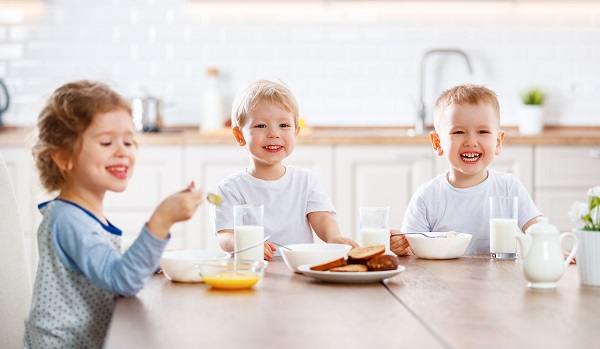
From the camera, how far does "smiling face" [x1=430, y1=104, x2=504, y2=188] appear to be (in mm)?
2572

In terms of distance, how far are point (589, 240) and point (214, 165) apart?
281 centimetres

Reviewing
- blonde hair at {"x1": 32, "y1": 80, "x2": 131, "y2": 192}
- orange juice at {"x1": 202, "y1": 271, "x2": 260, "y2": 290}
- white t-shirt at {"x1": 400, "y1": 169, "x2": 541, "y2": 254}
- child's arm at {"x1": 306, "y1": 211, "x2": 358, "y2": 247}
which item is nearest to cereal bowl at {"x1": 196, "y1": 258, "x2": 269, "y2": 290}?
orange juice at {"x1": 202, "y1": 271, "x2": 260, "y2": 290}

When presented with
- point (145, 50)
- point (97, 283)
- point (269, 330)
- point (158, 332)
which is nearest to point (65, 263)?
point (97, 283)

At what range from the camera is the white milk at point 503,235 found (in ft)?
6.84

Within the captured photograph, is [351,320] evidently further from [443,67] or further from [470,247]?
[443,67]

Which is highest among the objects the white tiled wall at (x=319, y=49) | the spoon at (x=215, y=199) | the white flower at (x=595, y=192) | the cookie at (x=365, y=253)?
the white tiled wall at (x=319, y=49)

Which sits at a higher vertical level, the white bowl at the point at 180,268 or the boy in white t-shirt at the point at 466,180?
the boy in white t-shirt at the point at 466,180

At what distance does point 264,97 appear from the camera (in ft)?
8.41

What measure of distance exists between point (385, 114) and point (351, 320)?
12.4 ft

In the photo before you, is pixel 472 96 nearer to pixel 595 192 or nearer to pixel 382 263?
pixel 595 192

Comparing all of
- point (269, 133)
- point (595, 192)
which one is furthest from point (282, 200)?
point (595, 192)

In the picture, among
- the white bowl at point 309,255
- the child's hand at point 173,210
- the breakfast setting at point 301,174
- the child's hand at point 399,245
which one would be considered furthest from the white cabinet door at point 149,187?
the child's hand at point 173,210

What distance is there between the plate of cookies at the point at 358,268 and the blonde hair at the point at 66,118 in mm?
526

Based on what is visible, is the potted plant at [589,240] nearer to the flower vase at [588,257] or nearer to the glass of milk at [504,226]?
the flower vase at [588,257]
